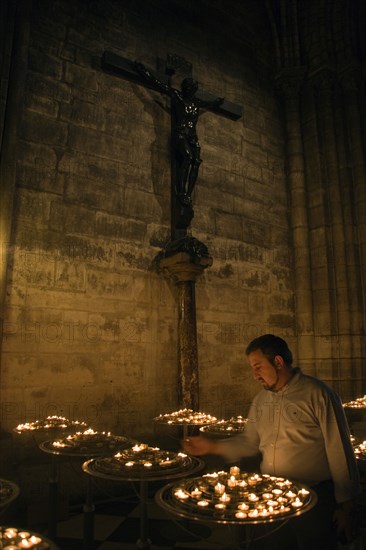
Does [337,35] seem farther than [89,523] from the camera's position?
Yes

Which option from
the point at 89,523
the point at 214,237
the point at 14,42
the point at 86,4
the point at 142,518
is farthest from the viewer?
the point at 214,237

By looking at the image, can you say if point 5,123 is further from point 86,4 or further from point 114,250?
point 86,4

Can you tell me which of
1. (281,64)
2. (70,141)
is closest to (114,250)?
(70,141)

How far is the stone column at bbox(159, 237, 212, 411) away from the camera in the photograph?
5.63 m

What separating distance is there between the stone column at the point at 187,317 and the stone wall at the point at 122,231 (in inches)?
13.7

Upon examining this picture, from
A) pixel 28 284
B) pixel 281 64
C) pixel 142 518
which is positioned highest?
pixel 281 64

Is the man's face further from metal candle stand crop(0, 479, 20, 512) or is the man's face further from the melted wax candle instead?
metal candle stand crop(0, 479, 20, 512)

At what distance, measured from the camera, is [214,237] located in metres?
6.94

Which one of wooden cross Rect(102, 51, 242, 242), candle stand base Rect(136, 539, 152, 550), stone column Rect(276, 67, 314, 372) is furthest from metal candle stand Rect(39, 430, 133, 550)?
stone column Rect(276, 67, 314, 372)

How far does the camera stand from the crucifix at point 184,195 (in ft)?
18.8

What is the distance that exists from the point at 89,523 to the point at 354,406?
3.50m

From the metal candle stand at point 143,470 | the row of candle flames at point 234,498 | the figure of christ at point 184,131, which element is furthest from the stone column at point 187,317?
the row of candle flames at point 234,498

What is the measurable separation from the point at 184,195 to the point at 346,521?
16.1 ft

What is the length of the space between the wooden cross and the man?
13.1ft
